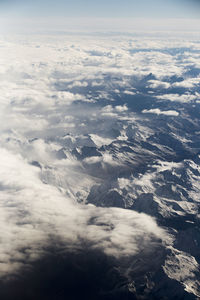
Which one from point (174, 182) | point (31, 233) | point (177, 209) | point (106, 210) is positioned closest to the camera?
point (31, 233)

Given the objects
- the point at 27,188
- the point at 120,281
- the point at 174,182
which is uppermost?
the point at 27,188

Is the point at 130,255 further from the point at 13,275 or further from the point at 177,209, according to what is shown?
the point at 177,209

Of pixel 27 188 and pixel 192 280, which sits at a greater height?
pixel 27 188

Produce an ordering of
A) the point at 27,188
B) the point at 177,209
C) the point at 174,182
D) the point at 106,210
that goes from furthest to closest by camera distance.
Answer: the point at 174,182, the point at 177,209, the point at 106,210, the point at 27,188

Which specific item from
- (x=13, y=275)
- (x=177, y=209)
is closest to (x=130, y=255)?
(x=13, y=275)

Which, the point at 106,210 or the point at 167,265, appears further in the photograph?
the point at 106,210

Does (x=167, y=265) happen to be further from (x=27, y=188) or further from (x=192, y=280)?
(x=27, y=188)

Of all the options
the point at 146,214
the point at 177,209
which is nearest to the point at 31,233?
the point at 146,214

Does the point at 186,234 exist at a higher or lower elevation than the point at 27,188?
lower

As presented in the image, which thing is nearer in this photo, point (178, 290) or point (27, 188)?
point (178, 290)
